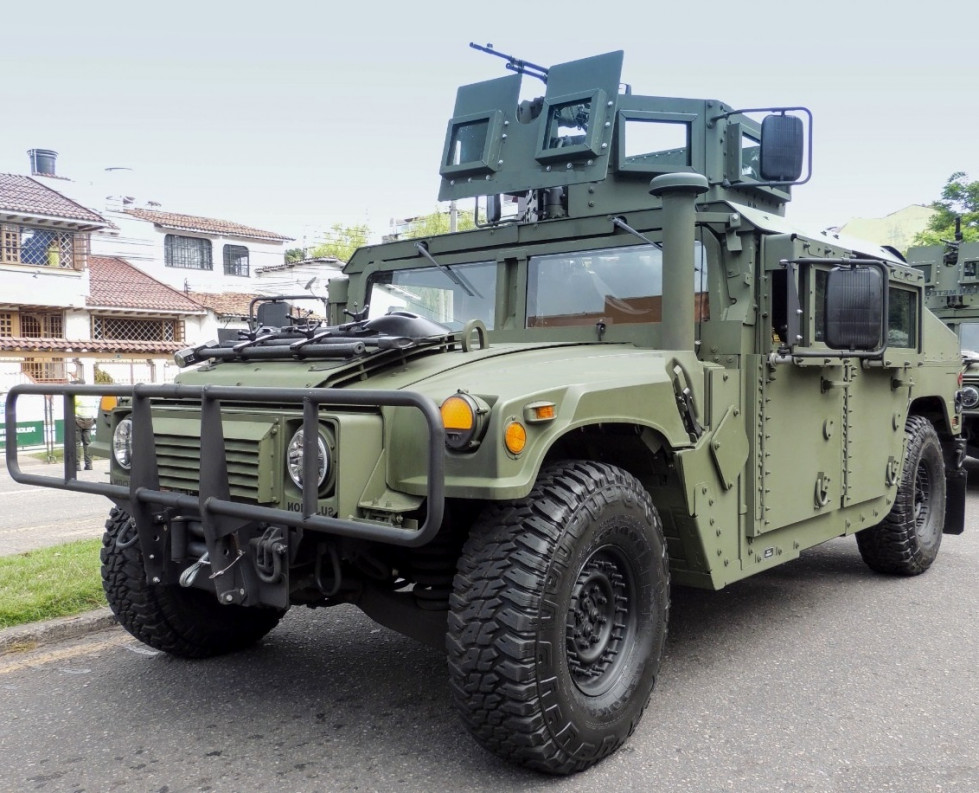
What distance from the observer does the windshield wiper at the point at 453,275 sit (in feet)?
15.7

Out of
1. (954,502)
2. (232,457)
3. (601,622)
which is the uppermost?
(232,457)

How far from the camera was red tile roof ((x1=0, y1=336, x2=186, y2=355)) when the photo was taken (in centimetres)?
2464

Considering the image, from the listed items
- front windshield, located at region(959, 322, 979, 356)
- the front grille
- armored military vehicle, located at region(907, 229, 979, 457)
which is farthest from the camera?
armored military vehicle, located at region(907, 229, 979, 457)

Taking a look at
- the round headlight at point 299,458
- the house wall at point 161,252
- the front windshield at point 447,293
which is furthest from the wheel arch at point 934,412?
the house wall at point 161,252

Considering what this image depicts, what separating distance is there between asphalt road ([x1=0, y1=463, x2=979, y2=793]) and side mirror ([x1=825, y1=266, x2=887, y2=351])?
1.43 metres

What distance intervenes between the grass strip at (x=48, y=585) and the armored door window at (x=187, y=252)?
31.0 m

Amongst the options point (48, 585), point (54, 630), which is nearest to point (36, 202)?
point (48, 585)

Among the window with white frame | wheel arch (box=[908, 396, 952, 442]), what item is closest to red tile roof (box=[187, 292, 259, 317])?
the window with white frame

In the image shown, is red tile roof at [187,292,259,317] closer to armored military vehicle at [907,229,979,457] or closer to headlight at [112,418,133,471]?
armored military vehicle at [907,229,979,457]

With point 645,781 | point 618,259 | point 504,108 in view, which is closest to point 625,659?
point 645,781

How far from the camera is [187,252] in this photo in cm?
3597

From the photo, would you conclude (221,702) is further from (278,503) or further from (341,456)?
(341,456)

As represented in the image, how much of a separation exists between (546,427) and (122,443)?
1626mm

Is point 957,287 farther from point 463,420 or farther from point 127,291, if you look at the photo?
point 127,291
